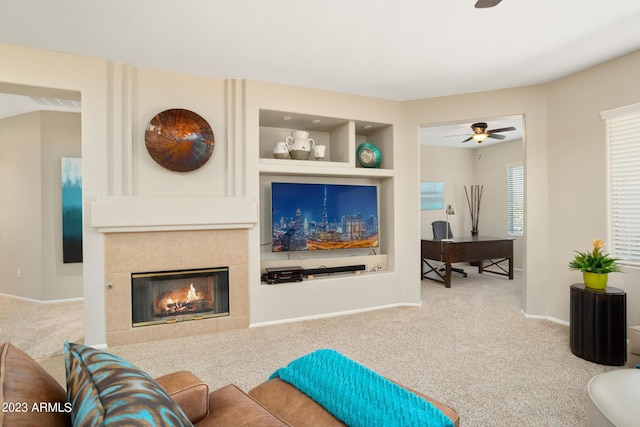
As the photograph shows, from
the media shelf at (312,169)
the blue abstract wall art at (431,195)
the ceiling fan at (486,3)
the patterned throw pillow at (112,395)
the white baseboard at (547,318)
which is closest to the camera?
the patterned throw pillow at (112,395)

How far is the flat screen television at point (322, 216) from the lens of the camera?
4.03 meters

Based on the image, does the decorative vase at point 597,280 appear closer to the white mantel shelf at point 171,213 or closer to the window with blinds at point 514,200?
the white mantel shelf at point 171,213

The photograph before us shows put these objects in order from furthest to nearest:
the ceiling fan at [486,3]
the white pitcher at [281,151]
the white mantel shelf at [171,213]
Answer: the white pitcher at [281,151], the white mantel shelf at [171,213], the ceiling fan at [486,3]

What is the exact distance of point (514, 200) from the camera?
6.95m

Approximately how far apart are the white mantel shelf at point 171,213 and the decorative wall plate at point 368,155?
154 centimetres

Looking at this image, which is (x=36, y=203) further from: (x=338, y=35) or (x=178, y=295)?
(x=338, y=35)

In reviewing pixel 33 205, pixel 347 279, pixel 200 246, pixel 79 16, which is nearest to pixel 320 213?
pixel 347 279

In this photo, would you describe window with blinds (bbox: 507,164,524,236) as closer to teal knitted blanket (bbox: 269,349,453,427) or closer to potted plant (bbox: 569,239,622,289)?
potted plant (bbox: 569,239,622,289)

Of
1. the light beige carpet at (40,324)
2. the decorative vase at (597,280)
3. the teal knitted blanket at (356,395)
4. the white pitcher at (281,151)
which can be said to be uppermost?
the white pitcher at (281,151)

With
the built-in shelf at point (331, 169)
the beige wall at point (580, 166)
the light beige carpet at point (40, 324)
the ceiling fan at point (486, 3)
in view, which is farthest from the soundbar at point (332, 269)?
the ceiling fan at point (486, 3)

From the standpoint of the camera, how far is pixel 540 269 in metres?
3.93

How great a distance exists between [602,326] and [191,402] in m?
3.07

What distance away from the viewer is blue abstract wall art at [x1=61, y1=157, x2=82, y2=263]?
480cm

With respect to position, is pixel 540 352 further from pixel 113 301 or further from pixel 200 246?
pixel 113 301
